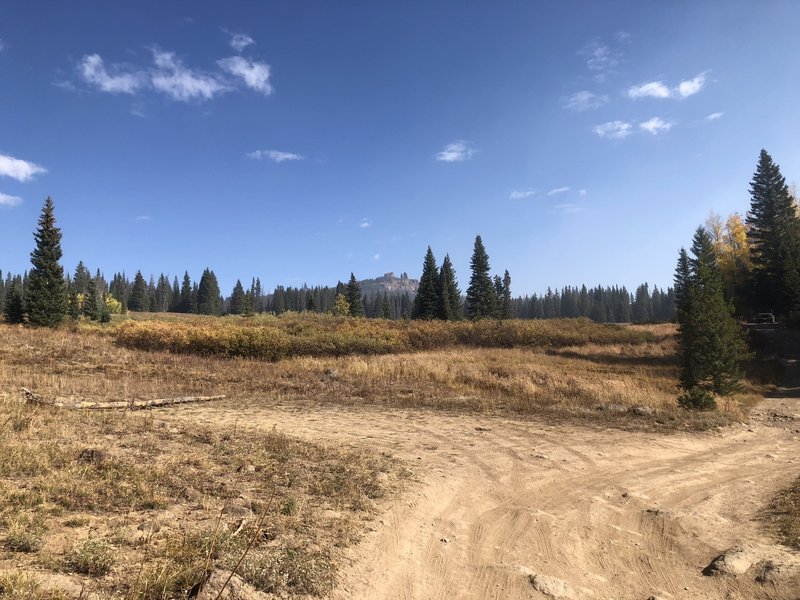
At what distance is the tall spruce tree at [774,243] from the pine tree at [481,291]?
1323 inches

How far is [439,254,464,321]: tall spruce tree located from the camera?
71.6 meters

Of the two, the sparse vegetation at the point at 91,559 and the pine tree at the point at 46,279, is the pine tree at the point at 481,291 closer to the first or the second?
the pine tree at the point at 46,279

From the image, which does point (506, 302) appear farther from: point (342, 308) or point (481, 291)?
point (342, 308)

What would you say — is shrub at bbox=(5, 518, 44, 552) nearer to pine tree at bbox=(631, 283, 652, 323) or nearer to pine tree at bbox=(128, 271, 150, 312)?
pine tree at bbox=(128, 271, 150, 312)

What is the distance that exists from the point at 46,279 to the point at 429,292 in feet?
157

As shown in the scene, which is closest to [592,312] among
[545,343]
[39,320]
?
[545,343]

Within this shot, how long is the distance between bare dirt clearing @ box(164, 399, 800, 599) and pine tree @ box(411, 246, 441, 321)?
5863 cm

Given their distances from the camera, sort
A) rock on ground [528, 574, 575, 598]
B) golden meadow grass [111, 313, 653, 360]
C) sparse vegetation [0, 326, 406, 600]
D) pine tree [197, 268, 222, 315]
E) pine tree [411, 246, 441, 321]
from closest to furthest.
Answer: sparse vegetation [0, 326, 406, 600], rock on ground [528, 574, 575, 598], golden meadow grass [111, 313, 653, 360], pine tree [411, 246, 441, 321], pine tree [197, 268, 222, 315]

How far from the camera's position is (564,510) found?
684 centimetres

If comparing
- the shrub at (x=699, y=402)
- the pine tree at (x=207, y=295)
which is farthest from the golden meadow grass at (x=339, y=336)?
the pine tree at (x=207, y=295)

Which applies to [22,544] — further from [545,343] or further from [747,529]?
[545,343]

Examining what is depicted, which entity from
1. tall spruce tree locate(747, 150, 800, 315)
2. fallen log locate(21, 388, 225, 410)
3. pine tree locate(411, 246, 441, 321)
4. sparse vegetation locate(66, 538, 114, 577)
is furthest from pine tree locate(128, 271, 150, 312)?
sparse vegetation locate(66, 538, 114, 577)

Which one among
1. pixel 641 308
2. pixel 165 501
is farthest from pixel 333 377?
pixel 641 308

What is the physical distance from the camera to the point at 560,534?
6016 mm
